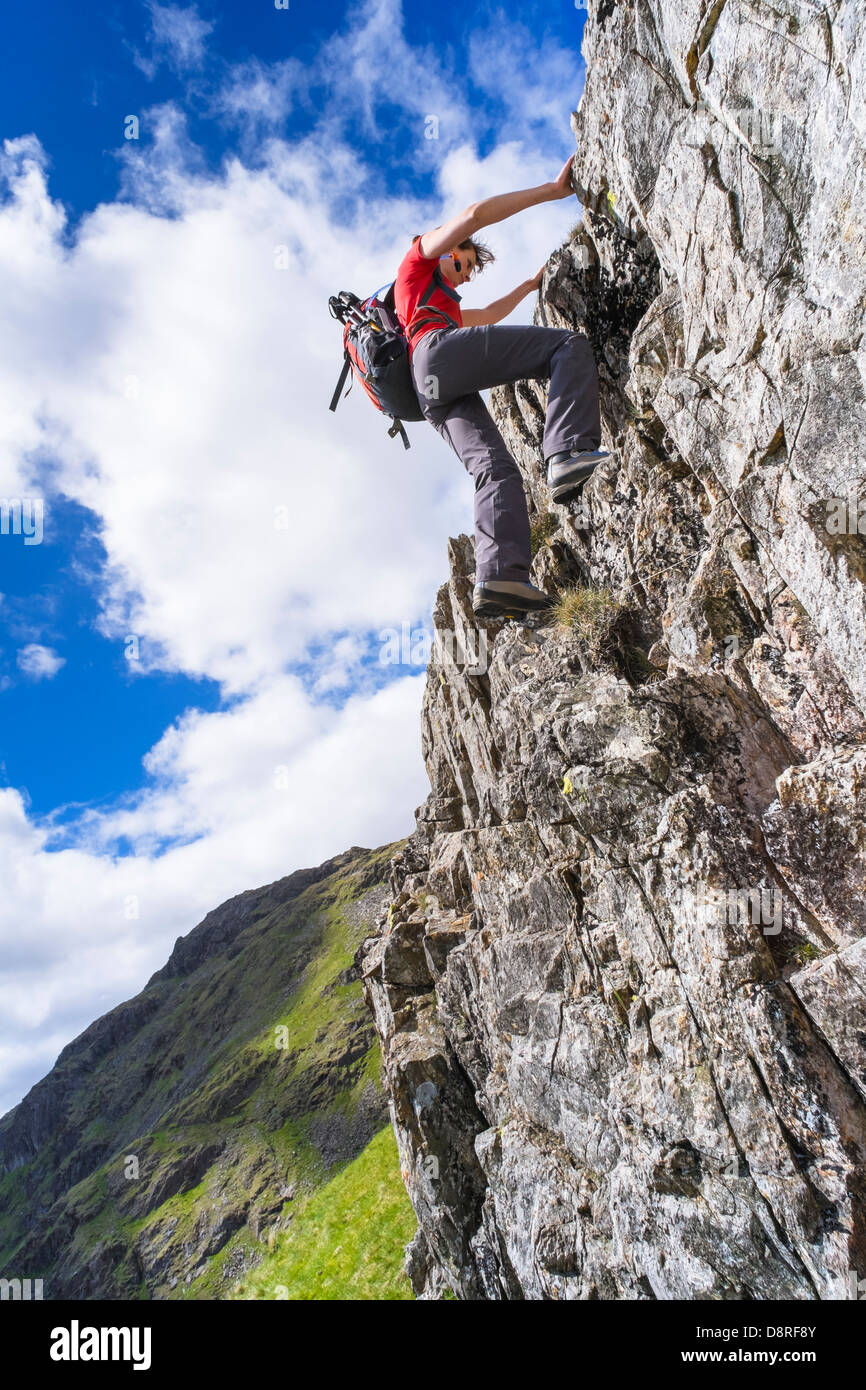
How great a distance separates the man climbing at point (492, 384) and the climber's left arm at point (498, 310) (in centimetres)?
278

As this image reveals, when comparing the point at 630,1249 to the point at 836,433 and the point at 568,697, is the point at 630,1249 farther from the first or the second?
the point at 836,433

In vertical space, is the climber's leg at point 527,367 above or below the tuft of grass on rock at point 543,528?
below

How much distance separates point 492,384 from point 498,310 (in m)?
4.55

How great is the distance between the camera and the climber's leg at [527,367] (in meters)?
8.25

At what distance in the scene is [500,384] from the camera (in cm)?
852

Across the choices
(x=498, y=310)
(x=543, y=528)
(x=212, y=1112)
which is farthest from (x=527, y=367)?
(x=212, y=1112)

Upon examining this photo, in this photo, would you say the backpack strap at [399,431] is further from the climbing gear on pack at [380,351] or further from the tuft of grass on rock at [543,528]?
the tuft of grass on rock at [543,528]

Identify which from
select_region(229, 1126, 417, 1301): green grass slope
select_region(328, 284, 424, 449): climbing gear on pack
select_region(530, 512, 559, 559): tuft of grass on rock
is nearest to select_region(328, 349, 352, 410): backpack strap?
select_region(328, 284, 424, 449): climbing gear on pack

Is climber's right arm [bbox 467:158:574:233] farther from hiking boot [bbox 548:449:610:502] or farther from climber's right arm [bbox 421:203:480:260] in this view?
hiking boot [bbox 548:449:610:502]

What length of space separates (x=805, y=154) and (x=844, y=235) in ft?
4.29

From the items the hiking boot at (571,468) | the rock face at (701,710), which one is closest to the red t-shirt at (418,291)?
the hiking boot at (571,468)

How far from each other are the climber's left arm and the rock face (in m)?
2.28

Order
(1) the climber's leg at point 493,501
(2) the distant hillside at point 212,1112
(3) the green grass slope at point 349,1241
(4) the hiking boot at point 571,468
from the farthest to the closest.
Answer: (2) the distant hillside at point 212,1112
(3) the green grass slope at point 349,1241
(1) the climber's leg at point 493,501
(4) the hiking boot at point 571,468

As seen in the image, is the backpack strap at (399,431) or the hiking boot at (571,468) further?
the backpack strap at (399,431)
